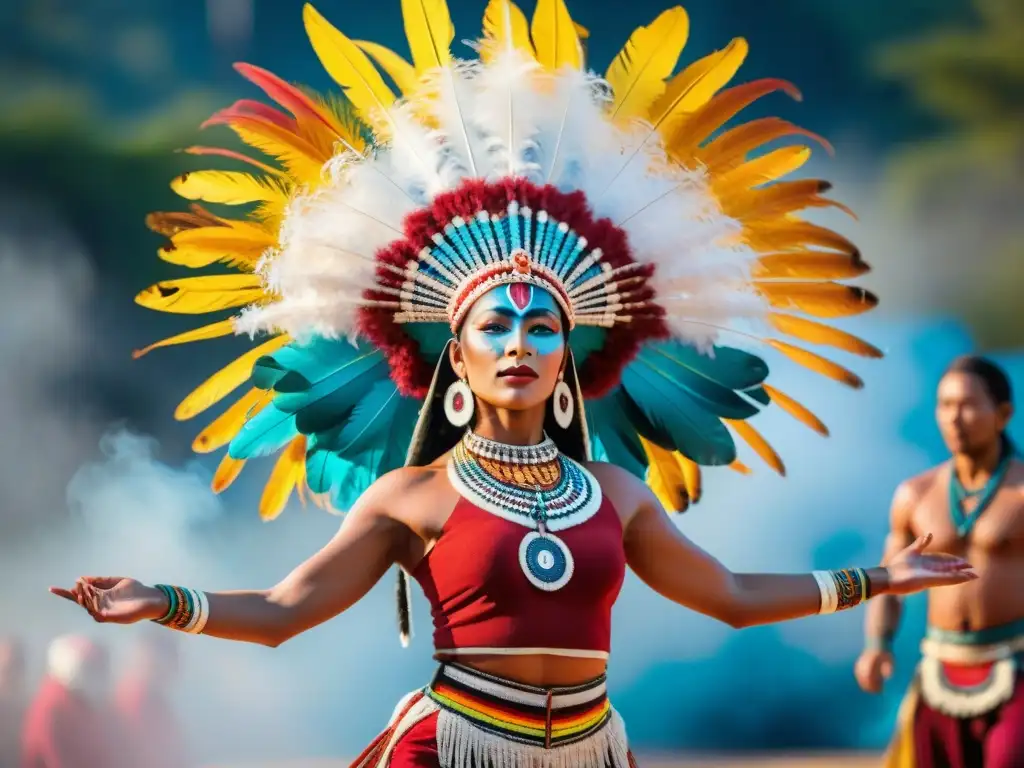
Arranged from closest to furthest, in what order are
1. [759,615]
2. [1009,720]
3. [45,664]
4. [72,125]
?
[759,615] < [1009,720] < [45,664] < [72,125]

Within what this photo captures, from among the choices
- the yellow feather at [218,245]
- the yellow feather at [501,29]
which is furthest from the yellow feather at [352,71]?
the yellow feather at [218,245]

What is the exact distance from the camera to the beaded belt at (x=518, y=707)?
3354 mm

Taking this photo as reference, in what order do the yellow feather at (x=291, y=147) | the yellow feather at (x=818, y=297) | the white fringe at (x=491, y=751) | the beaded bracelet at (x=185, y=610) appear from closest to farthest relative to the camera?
the beaded bracelet at (x=185, y=610), the white fringe at (x=491, y=751), the yellow feather at (x=291, y=147), the yellow feather at (x=818, y=297)

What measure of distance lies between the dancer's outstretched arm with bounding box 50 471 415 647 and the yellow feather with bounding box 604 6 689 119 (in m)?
1.17

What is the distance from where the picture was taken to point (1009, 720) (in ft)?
16.9

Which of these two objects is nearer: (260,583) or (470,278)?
(470,278)

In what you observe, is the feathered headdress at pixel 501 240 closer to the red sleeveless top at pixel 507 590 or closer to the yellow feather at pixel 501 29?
the yellow feather at pixel 501 29

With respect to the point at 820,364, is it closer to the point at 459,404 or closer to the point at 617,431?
the point at 617,431

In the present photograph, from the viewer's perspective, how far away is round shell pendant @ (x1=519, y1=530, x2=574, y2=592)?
11.1ft

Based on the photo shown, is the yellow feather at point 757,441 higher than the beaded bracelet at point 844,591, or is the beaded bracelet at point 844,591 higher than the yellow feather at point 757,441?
the yellow feather at point 757,441

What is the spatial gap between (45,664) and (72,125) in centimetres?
285

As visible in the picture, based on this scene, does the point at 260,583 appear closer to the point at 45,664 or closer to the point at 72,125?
the point at 45,664

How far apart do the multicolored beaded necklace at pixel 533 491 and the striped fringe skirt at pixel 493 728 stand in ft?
0.82

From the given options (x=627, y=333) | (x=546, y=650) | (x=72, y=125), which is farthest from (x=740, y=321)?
(x=72, y=125)
